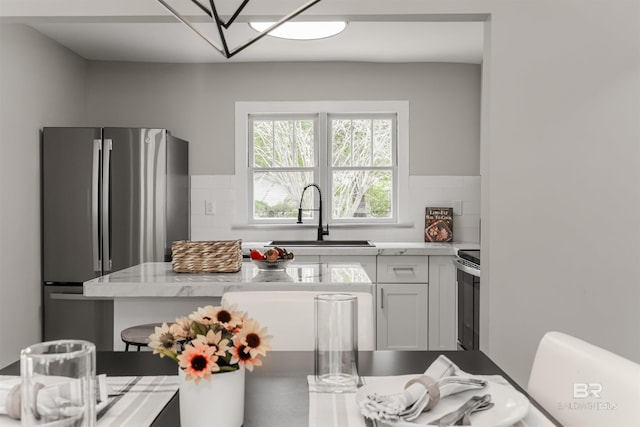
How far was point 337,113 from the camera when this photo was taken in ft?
15.5

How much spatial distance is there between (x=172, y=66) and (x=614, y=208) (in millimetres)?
3547

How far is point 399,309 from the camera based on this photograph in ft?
13.4

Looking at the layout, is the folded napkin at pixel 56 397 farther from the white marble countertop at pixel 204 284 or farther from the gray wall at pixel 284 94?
the gray wall at pixel 284 94

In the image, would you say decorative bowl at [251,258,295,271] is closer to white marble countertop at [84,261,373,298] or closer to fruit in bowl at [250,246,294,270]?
fruit in bowl at [250,246,294,270]

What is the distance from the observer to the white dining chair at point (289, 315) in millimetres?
1778

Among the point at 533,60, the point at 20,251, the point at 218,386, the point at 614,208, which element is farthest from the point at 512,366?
the point at 20,251

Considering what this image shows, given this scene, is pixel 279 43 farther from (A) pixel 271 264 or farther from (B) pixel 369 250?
(A) pixel 271 264

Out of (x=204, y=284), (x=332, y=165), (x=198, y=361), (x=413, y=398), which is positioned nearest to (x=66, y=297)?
(x=204, y=284)

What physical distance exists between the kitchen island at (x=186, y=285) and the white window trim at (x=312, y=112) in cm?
189

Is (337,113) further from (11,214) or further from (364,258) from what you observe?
(11,214)

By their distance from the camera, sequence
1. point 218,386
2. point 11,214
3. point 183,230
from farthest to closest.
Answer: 1. point 183,230
2. point 11,214
3. point 218,386

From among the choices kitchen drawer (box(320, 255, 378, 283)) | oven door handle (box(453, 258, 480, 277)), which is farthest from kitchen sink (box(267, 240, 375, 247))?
oven door handle (box(453, 258, 480, 277))

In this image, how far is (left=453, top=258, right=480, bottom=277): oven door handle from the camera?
341 cm

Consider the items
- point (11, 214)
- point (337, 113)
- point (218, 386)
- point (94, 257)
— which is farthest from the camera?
point (337, 113)
